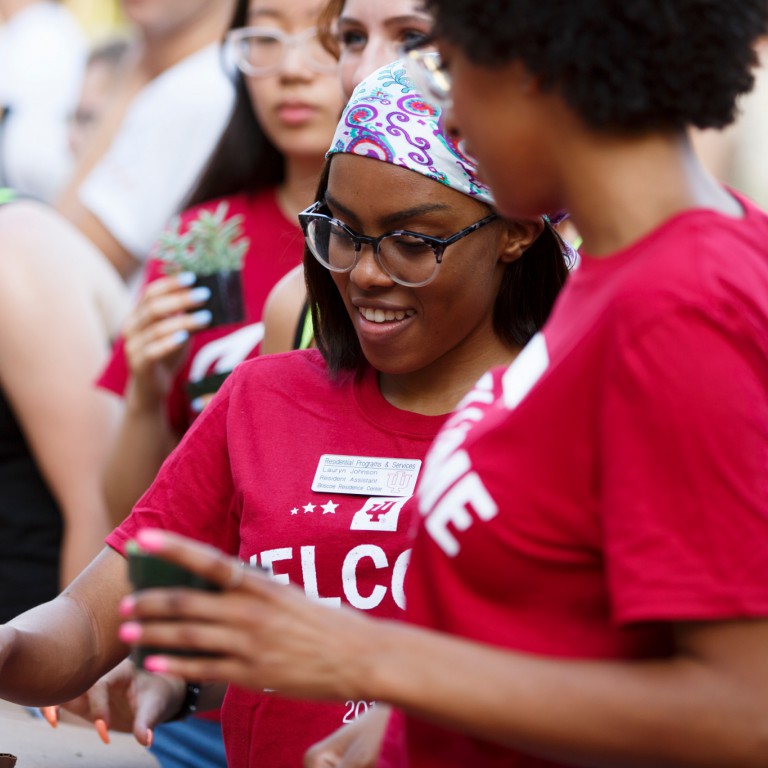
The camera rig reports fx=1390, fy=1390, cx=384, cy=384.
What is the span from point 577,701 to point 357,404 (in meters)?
0.90

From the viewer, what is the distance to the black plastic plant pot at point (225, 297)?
3.12 meters

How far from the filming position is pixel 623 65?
4.18 feet

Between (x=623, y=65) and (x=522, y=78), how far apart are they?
102 mm

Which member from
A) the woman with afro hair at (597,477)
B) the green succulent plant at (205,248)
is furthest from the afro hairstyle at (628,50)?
the green succulent plant at (205,248)

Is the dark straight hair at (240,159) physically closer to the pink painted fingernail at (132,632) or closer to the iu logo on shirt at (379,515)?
the iu logo on shirt at (379,515)

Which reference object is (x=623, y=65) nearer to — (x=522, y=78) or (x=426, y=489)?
(x=522, y=78)

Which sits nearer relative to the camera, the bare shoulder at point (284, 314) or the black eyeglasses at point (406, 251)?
the black eyeglasses at point (406, 251)

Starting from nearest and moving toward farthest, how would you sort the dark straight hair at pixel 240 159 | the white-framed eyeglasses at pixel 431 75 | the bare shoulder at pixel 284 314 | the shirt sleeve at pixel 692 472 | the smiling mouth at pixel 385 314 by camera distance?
the shirt sleeve at pixel 692 472
the white-framed eyeglasses at pixel 431 75
the smiling mouth at pixel 385 314
the bare shoulder at pixel 284 314
the dark straight hair at pixel 240 159

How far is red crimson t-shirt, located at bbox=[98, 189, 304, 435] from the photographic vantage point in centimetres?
312

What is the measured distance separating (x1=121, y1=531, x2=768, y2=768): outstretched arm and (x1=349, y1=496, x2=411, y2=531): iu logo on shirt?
0.66 meters

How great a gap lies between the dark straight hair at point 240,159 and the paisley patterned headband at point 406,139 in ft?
5.07

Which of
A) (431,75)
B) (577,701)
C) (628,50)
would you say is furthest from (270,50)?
(577,701)

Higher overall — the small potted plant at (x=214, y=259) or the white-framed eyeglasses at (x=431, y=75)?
the white-framed eyeglasses at (x=431, y=75)

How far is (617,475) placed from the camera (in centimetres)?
123
